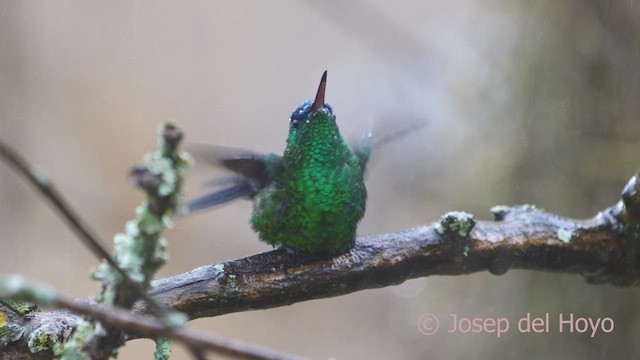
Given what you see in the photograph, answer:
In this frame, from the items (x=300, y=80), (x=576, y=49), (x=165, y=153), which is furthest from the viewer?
(x=300, y=80)

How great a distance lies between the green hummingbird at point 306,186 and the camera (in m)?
1.59

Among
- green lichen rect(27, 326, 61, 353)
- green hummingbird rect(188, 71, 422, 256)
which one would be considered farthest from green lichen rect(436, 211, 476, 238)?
green lichen rect(27, 326, 61, 353)

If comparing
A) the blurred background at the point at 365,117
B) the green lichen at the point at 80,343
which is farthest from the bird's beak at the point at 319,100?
the green lichen at the point at 80,343

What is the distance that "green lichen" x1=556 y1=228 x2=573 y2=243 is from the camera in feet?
5.61

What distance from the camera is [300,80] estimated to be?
12.3 ft

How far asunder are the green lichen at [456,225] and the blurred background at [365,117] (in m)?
0.61

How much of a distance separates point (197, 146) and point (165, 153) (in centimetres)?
97

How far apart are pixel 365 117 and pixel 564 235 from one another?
1.09 metres

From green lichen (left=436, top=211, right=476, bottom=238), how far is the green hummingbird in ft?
0.64

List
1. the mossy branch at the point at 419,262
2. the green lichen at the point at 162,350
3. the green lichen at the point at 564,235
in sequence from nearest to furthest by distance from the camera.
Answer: the green lichen at the point at 162,350, the mossy branch at the point at 419,262, the green lichen at the point at 564,235

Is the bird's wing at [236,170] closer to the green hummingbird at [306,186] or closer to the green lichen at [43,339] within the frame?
the green hummingbird at [306,186]

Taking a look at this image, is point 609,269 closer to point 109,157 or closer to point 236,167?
point 236,167

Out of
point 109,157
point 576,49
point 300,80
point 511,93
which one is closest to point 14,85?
point 109,157

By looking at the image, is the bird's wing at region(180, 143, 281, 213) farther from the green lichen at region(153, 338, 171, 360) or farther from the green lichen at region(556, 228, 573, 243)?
the green lichen at region(556, 228, 573, 243)
